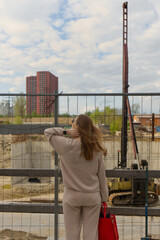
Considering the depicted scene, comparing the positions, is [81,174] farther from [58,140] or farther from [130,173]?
[130,173]

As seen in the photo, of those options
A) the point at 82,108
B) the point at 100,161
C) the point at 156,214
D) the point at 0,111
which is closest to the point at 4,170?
the point at 0,111

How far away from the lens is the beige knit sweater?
2389 mm

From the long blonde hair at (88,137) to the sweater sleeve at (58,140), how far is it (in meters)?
0.16

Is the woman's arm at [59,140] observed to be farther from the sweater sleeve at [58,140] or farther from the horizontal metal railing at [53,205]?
the horizontal metal railing at [53,205]

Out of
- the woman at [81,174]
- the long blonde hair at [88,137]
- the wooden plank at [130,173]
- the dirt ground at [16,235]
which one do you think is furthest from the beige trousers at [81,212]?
the dirt ground at [16,235]

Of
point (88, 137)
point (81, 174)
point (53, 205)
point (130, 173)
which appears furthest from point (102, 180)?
point (53, 205)

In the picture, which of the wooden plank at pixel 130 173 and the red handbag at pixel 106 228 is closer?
the red handbag at pixel 106 228

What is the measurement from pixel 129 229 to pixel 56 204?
8.71 feet

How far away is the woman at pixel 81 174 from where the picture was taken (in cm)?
239

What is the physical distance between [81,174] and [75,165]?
10 cm

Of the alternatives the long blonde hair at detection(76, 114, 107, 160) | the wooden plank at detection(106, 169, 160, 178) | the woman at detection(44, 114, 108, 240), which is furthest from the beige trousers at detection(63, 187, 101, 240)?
the wooden plank at detection(106, 169, 160, 178)

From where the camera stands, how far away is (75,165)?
2408 millimetres

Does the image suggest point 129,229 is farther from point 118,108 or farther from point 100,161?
point 100,161

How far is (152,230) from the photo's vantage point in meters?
5.24
